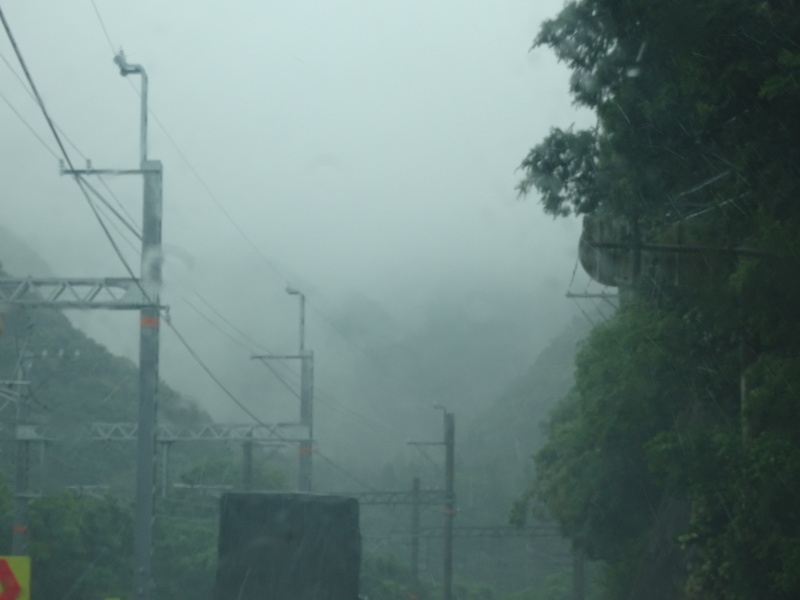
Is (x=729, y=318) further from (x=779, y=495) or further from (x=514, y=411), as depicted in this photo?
(x=514, y=411)

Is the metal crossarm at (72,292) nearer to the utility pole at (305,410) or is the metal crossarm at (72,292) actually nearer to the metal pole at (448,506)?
the utility pole at (305,410)

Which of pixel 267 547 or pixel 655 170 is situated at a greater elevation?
pixel 655 170

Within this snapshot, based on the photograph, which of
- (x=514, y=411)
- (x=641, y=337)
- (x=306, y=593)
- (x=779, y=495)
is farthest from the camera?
(x=514, y=411)

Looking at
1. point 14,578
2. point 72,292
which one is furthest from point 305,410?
point 14,578

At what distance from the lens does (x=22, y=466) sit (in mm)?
28094

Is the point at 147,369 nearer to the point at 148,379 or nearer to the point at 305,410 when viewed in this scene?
the point at 148,379

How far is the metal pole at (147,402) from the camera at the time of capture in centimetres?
1838

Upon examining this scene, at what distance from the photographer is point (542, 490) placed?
31766 mm

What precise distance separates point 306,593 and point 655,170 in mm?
6976

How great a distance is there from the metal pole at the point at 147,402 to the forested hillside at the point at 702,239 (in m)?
5.77

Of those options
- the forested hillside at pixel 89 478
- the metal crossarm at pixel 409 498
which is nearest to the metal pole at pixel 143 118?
the forested hillside at pixel 89 478

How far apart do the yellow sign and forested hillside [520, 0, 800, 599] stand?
786cm

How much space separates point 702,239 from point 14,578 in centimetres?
871

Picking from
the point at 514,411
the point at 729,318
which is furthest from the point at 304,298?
the point at 514,411
